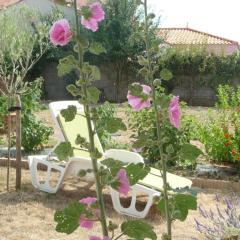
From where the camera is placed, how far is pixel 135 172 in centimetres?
162

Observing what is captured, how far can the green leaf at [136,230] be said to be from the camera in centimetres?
153

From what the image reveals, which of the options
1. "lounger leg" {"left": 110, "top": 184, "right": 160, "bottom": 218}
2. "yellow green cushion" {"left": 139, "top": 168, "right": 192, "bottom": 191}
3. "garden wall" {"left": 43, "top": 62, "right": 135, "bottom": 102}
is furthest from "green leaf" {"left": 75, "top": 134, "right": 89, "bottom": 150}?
"garden wall" {"left": 43, "top": 62, "right": 135, "bottom": 102}

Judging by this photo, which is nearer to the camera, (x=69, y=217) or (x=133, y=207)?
(x=69, y=217)

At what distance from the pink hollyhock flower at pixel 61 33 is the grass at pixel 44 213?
294 cm

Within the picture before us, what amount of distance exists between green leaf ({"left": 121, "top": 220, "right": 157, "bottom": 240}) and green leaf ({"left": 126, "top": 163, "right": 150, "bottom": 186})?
14 cm

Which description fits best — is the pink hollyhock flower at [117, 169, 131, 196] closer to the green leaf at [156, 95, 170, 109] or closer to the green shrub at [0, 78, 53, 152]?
the green leaf at [156, 95, 170, 109]

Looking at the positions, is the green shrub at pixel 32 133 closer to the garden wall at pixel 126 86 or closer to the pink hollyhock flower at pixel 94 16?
the pink hollyhock flower at pixel 94 16

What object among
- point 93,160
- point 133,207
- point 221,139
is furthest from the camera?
point 221,139

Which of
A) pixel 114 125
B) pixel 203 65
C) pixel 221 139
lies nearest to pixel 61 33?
pixel 114 125

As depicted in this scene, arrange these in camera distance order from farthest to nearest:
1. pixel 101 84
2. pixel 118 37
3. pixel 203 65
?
1. pixel 101 84
2. pixel 118 37
3. pixel 203 65

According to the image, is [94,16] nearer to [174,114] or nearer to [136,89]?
[136,89]

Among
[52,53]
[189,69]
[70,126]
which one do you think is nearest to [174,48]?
[189,69]

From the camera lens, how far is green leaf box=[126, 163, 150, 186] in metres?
1.62

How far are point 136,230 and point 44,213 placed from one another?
3504 millimetres
